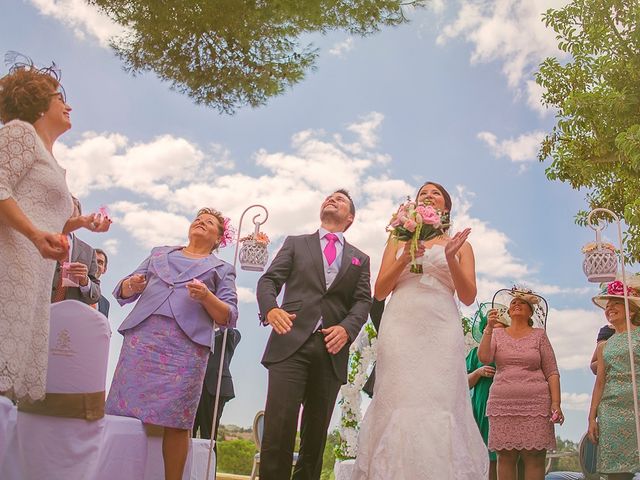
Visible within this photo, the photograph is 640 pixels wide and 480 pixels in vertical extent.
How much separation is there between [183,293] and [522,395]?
2.39 meters

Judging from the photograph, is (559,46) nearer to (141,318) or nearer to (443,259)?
(443,259)

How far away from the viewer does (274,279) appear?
3652 mm

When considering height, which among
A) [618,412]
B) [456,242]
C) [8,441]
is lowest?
[8,441]

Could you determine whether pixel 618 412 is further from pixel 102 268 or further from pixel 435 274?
pixel 102 268

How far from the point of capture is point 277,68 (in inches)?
340

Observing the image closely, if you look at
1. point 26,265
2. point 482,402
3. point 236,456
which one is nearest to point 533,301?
point 482,402

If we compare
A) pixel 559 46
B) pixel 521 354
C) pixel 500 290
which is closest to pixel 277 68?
pixel 559 46

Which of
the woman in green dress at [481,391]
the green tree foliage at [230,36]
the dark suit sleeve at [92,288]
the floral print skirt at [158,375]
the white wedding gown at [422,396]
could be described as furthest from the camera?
the green tree foliage at [230,36]

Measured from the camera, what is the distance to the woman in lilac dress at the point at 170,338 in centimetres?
344

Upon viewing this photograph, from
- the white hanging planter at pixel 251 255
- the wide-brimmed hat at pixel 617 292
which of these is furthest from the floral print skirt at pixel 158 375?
the wide-brimmed hat at pixel 617 292

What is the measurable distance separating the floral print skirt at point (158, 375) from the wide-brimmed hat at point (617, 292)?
2.97 m

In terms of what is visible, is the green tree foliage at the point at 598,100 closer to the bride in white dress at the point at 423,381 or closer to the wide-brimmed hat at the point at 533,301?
the wide-brimmed hat at the point at 533,301

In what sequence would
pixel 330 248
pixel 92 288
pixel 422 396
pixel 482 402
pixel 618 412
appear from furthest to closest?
pixel 482 402 → pixel 618 412 → pixel 92 288 → pixel 330 248 → pixel 422 396

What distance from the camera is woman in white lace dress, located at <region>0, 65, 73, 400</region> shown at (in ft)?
7.38
